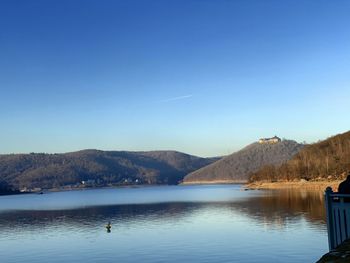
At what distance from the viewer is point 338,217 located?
1040 inches

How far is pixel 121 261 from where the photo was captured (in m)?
59.4

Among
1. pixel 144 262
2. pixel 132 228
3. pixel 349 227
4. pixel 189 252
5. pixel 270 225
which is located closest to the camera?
pixel 349 227

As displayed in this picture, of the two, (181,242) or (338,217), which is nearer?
(338,217)

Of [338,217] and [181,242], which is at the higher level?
[338,217]

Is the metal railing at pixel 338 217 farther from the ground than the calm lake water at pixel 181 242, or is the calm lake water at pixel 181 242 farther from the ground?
the metal railing at pixel 338 217

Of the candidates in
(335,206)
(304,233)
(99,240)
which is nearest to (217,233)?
(304,233)

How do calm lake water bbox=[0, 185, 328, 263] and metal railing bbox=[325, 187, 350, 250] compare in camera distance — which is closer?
metal railing bbox=[325, 187, 350, 250]

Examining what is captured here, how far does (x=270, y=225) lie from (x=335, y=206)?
6532cm

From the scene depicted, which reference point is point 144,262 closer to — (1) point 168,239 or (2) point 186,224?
(1) point 168,239

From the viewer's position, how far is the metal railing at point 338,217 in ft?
83.3

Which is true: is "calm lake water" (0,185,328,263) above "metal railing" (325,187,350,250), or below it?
below

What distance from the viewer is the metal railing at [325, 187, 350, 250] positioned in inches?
1000

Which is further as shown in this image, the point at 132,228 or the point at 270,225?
the point at 132,228

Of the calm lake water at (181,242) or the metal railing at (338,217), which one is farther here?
the calm lake water at (181,242)
